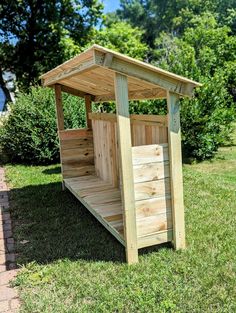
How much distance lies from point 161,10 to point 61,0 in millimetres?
28000

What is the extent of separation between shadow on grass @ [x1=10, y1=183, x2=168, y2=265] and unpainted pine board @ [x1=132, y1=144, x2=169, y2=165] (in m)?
0.91

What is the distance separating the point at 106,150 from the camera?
477cm

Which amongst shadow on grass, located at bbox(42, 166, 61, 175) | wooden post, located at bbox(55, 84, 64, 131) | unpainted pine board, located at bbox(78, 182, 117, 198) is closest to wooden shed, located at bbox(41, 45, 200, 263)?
unpainted pine board, located at bbox(78, 182, 117, 198)

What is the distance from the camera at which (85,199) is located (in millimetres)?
4086

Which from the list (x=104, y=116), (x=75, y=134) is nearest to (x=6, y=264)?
(x=104, y=116)

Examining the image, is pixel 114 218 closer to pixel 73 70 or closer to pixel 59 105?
pixel 73 70

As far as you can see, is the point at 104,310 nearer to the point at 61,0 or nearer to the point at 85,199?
the point at 85,199

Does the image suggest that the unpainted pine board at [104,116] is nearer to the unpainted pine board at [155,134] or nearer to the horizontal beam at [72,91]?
the horizontal beam at [72,91]

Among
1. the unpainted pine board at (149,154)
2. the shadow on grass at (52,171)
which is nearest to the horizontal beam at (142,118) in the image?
the unpainted pine board at (149,154)

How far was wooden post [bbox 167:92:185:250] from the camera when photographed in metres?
2.90

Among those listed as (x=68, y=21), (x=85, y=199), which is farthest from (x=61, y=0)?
(x=85, y=199)

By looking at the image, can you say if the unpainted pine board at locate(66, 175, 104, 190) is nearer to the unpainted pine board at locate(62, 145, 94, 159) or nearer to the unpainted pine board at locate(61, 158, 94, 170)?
the unpainted pine board at locate(61, 158, 94, 170)

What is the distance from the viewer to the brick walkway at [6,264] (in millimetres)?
2488

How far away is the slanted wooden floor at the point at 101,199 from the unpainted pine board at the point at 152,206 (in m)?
0.31
